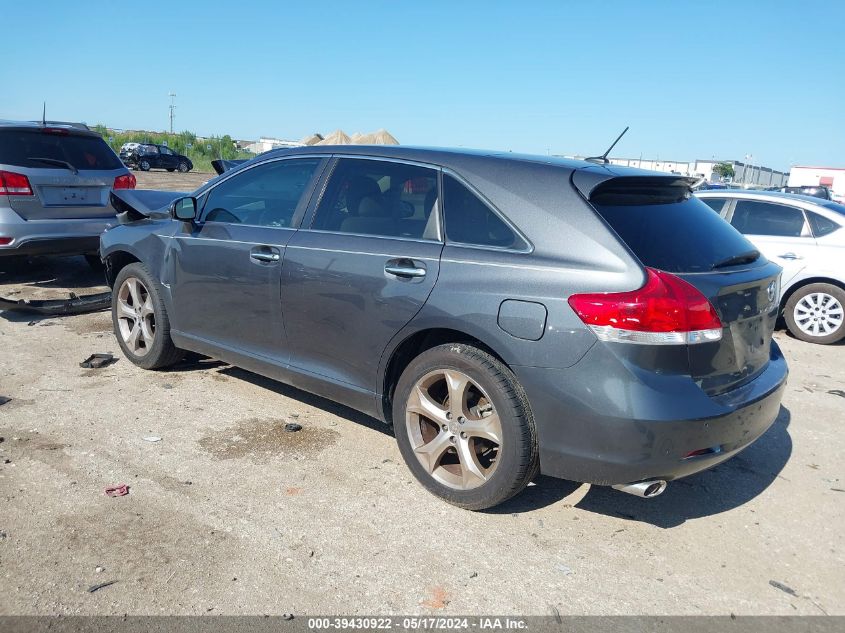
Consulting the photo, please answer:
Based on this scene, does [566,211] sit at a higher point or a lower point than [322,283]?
higher

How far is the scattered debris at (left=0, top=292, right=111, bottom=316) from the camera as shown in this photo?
6.70m

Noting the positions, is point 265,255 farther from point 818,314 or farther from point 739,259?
point 818,314

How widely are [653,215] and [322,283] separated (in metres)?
1.81

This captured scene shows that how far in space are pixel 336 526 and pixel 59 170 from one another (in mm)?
5942

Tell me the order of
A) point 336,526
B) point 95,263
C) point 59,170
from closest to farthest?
point 336,526
point 59,170
point 95,263

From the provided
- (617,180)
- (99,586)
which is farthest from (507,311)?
(99,586)

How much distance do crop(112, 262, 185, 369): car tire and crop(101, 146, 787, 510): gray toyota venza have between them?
835mm

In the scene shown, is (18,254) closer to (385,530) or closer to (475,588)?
(385,530)

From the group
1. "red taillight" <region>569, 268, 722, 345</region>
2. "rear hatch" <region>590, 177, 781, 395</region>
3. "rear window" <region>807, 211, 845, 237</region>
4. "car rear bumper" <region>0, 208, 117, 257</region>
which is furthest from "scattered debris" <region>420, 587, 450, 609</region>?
"rear window" <region>807, 211, 845, 237</region>

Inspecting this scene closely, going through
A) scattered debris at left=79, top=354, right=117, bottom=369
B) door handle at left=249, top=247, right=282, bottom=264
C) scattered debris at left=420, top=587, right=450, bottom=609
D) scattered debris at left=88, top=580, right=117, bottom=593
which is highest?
door handle at left=249, top=247, right=282, bottom=264

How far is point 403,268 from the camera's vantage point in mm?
3654

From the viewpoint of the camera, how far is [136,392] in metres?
5.03

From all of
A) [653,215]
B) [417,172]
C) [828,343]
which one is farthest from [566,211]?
[828,343]

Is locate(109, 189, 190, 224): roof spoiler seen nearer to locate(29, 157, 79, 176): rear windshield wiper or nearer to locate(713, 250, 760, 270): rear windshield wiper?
locate(29, 157, 79, 176): rear windshield wiper
